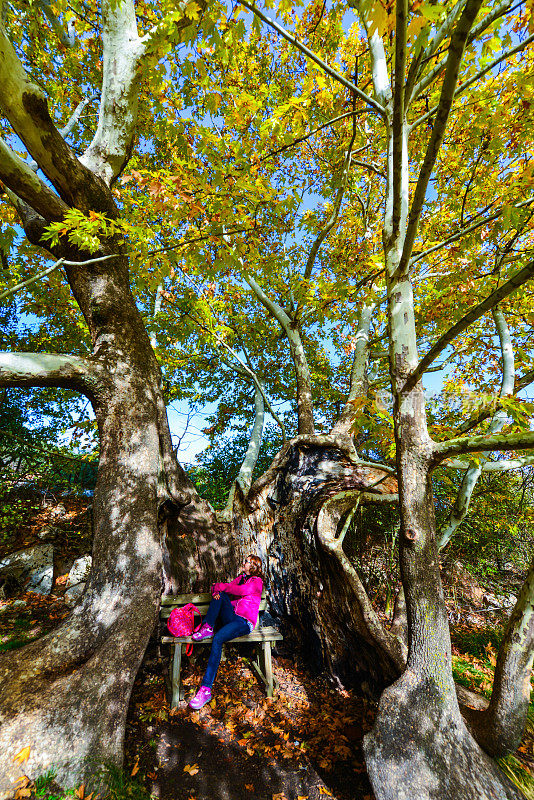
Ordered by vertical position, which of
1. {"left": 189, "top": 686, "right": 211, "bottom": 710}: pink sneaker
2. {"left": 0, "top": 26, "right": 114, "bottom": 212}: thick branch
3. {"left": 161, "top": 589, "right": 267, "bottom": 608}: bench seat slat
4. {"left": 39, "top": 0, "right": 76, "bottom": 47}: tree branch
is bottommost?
{"left": 189, "top": 686, "right": 211, "bottom": 710}: pink sneaker

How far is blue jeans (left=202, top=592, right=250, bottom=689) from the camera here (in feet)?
11.4

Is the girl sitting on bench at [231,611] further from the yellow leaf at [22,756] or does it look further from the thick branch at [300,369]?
the thick branch at [300,369]

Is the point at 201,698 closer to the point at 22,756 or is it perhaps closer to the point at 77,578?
the point at 22,756

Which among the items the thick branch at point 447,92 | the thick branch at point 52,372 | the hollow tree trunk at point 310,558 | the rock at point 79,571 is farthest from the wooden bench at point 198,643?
the thick branch at point 447,92

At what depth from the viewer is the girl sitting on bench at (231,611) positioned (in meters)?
3.50

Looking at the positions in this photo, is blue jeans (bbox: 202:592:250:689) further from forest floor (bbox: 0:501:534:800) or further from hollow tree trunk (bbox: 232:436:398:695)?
hollow tree trunk (bbox: 232:436:398:695)

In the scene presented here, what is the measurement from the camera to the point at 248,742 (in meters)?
3.00

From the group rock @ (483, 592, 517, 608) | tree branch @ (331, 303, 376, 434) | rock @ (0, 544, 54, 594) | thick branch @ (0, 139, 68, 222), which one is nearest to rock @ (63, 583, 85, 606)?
rock @ (0, 544, 54, 594)

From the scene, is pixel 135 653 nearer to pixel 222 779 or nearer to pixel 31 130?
pixel 222 779

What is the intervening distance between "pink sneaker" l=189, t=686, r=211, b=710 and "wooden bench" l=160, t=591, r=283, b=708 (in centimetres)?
18

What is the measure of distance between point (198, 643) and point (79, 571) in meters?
3.25

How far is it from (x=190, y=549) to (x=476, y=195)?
7163 mm

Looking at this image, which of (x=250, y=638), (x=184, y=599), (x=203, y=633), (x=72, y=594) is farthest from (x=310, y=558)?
(x=72, y=594)

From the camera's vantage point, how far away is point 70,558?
6129mm
